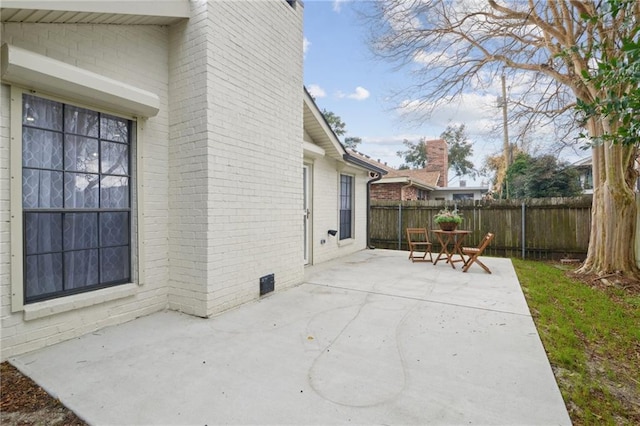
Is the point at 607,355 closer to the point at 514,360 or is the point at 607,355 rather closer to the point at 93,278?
the point at 514,360

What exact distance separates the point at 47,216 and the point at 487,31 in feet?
29.1

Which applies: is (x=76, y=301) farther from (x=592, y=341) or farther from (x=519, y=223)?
(x=519, y=223)

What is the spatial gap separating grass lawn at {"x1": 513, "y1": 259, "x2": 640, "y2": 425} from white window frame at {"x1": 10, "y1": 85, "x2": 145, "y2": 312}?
4073 mm

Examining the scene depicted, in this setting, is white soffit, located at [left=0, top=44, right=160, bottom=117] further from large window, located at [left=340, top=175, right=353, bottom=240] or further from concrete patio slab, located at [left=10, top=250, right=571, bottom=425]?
large window, located at [left=340, top=175, right=353, bottom=240]

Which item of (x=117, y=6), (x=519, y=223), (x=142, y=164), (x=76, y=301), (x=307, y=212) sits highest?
(x=117, y=6)

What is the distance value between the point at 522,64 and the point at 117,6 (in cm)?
817

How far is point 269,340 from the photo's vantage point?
10.2ft

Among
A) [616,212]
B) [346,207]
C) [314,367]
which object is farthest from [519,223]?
[314,367]

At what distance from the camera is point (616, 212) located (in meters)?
6.31

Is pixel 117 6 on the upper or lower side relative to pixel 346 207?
upper

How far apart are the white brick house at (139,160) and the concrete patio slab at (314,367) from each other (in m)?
0.38

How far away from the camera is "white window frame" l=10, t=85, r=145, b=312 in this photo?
269 centimetres

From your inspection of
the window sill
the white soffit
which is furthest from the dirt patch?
the white soffit

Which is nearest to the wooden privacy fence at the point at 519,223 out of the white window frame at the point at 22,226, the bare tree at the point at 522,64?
the bare tree at the point at 522,64
